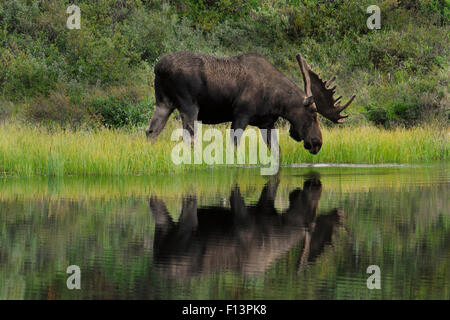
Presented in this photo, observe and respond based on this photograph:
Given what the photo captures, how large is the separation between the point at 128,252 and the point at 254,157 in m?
10.9

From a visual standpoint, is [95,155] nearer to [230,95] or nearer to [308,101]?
[230,95]

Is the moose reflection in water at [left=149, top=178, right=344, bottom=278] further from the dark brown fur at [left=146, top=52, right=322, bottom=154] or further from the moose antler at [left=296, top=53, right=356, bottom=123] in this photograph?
the moose antler at [left=296, top=53, right=356, bottom=123]

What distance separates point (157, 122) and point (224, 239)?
940cm

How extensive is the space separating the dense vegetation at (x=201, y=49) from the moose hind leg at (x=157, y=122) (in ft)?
18.6

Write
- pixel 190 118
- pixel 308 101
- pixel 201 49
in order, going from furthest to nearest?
1. pixel 201 49
2. pixel 308 101
3. pixel 190 118

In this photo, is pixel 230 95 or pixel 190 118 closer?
pixel 190 118

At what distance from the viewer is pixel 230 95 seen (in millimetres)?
17594

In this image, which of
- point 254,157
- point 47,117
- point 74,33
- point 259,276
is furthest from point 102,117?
point 259,276

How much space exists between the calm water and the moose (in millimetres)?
3488

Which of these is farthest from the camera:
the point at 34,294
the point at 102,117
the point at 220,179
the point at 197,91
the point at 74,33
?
the point at 74,33

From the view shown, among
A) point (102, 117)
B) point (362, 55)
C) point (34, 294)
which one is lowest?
point (34, 294)

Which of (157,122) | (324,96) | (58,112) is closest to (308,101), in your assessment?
A: (324,96)

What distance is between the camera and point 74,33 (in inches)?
1256

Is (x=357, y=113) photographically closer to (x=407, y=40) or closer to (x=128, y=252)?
(x=407, y=40)
